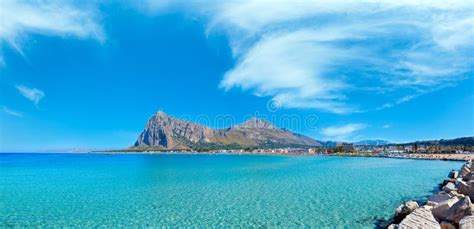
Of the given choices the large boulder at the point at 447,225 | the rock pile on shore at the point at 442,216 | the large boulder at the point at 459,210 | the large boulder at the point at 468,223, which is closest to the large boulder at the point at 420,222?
the rock pile on shore at the point at 442,216

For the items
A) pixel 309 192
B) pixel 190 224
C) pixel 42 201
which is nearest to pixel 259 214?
pixel 190 224

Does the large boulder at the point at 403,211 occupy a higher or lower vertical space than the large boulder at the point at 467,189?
lower

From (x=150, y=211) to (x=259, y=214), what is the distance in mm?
5988

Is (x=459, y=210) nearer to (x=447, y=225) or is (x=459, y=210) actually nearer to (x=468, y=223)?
(x=447, y=225)

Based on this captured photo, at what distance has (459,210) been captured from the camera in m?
11.5

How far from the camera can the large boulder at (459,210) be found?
440 inches

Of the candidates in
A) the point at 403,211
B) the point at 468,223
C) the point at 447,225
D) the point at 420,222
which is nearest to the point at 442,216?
the point at 447,225

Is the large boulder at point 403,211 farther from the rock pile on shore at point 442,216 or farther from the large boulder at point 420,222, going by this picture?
the large boulder at point 420,222

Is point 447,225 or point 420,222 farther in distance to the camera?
point 447,225

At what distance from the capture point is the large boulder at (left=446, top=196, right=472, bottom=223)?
11.2 metres

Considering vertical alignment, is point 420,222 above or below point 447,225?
above

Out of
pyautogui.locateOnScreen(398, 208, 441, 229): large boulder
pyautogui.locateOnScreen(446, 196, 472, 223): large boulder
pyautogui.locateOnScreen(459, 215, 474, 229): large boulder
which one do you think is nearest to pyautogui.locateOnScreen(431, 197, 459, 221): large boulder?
pyautogui.locateOnScreen(446, 196, 472, 223): large boulder

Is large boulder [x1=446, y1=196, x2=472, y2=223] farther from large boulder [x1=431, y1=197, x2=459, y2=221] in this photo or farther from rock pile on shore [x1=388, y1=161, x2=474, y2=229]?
large boulder [x1=431, y1=197, x2=459, y2=221]

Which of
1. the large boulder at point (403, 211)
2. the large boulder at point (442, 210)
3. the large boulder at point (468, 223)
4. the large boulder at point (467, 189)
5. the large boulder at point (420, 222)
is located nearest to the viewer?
the large boulder at point (468, 223)
